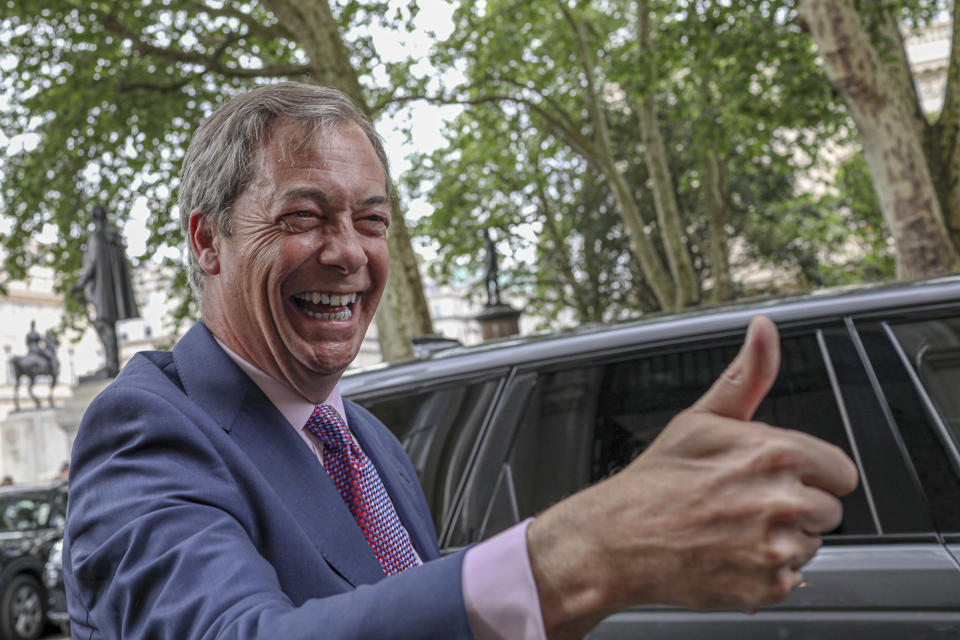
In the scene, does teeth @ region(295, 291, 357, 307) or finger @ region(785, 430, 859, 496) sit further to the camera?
teeth @ region(295, 291, 357, 307)

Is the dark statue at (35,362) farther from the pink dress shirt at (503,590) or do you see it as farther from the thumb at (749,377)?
the thumb at (749,377)

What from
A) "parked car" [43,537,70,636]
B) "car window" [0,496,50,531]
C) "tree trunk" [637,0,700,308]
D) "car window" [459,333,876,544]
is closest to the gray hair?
"car window" [459,333,876,544]

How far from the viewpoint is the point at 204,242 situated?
1505 mm

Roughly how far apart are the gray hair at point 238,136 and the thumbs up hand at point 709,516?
2.68 feet

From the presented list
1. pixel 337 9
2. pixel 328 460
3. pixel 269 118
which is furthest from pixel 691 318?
pixel 337 9

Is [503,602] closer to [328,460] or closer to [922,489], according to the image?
[328,460]

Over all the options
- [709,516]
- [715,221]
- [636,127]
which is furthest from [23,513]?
[636,127]

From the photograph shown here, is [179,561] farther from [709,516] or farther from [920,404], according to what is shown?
[920,404]

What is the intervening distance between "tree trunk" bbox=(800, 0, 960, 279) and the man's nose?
6910mm

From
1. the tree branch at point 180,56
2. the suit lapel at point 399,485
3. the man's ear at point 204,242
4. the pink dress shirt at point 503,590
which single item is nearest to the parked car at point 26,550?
the tree branch at point 180,56

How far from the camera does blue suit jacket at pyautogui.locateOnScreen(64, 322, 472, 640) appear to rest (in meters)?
0.90

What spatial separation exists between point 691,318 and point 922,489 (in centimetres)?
A: 74

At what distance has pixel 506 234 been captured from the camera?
22.2m

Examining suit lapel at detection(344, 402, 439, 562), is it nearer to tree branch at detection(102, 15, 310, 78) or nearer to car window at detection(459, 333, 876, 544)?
car window at detection(459, 333, 876, 544)
